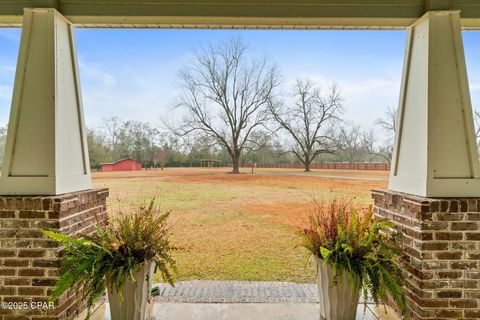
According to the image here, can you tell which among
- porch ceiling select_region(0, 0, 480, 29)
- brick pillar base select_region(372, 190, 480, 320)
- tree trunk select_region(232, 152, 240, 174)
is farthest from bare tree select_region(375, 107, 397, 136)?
tree trunk select_region(232, 152, 240, 174)

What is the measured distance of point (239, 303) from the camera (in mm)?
2354

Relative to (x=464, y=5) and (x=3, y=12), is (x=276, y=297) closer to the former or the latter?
(x=464, y=5)

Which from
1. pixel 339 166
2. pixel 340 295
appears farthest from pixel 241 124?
pixel 340 295

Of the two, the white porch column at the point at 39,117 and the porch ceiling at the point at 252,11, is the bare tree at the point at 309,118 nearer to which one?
the porch ceiling at the point at 252,11

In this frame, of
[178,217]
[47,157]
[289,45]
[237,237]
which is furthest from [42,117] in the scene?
[289,45]

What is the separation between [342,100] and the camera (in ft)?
10.1

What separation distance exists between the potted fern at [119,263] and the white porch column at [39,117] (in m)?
0.44

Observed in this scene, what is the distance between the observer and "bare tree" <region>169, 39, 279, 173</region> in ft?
10.3

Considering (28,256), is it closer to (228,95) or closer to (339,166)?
(228,95)

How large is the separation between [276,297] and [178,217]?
4.55ft

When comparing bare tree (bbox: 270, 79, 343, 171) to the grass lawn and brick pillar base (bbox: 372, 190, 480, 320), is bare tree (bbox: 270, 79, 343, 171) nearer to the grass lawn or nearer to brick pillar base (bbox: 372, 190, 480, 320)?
the grass lawn

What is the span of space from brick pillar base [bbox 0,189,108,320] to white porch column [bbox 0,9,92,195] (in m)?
0.12

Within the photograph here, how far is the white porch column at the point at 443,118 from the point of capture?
1.91 meters

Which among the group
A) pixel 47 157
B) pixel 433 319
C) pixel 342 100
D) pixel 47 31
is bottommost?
pixel 433 319
